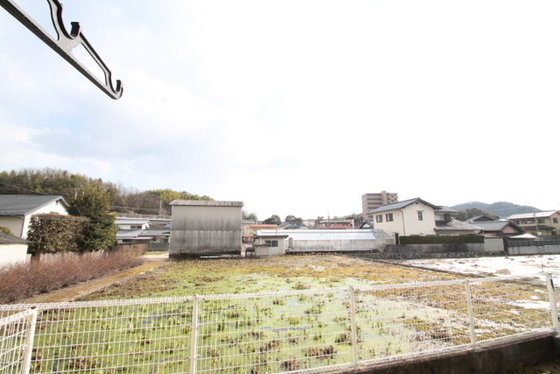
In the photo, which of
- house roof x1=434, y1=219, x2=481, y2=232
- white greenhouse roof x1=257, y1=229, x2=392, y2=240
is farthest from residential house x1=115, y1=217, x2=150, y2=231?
house roof x1=434, y1=219, x2=481, y2=232

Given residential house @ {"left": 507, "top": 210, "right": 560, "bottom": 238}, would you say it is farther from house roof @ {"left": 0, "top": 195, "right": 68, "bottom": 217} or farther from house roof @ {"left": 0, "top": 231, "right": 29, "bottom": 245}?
house roof @ {"left": 0, "top": 195, "right": 68, "bottom": 217}

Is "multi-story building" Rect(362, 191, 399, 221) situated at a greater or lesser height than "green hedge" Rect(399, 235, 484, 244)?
greater

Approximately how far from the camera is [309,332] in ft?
14.8

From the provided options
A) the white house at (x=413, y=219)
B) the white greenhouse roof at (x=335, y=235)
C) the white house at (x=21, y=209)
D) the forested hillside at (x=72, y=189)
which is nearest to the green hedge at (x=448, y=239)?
A: the white house at (x=413, y=219)

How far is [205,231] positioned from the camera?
21.6 meters

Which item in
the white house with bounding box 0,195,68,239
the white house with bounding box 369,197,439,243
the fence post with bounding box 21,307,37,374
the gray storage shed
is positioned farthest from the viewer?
the white house with bounding box 369,197,439,243

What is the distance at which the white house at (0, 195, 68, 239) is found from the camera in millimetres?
14914

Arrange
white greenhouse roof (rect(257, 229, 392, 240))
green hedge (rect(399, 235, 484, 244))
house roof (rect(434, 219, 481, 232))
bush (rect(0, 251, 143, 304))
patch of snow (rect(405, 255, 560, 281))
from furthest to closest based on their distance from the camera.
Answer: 1. house roof (rect(434, 219, 481, 232))
2. white greenhouse roof (rect(257, 229, 392, 240))
3. green hedge (rect(399, 235, 484, 244))
4. patch of snow (rect(405, 255, 560, 281))
5. bush (rect(0, 251, 143, 304))

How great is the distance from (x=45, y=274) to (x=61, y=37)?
9.53 meters

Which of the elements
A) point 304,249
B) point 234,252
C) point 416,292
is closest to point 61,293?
point 416,292

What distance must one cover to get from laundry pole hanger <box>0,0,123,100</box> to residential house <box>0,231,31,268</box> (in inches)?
479

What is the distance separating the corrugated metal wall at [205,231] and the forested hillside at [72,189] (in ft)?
55.1

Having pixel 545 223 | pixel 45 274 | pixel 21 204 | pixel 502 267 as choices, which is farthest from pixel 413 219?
pixel 545 223

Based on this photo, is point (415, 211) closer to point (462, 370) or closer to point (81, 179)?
point (462, 370)
